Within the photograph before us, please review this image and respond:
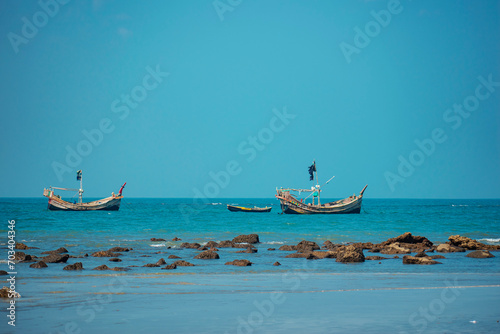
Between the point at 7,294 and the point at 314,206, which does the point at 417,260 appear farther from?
the point at 314,206

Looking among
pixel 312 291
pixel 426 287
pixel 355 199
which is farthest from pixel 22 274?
pixel 355 199

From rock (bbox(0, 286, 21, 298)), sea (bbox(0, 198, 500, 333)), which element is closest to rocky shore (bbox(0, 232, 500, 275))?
sea (bbox(0, 198, 500, 333))

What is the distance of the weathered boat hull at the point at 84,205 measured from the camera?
4520 inches

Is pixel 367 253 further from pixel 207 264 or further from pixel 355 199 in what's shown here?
pixel 355 199

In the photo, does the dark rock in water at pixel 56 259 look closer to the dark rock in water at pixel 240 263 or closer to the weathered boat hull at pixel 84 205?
the dark rock in water at pixel 240 263

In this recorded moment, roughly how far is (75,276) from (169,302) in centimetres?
779

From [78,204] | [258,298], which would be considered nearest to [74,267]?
[258,298]

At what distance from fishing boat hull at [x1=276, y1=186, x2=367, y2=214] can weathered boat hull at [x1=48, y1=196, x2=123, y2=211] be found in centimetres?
3474

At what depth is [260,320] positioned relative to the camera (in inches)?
600

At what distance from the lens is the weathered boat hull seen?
377 ft

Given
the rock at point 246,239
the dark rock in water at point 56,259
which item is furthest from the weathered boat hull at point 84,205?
the dark rock in water at point 56,259

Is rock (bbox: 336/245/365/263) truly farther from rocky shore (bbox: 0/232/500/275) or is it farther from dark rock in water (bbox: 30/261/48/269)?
dark rock in water (bbox: 30/261/48/269)

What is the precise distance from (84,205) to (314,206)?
4574 centimetres

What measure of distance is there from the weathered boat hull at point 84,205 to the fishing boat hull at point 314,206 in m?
34.7
